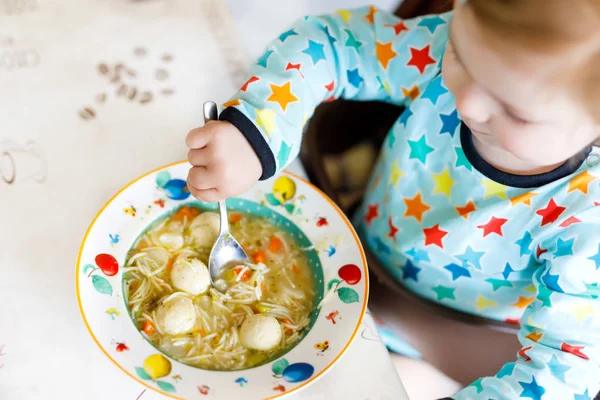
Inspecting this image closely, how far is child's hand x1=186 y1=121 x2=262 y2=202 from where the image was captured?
27.0 inches

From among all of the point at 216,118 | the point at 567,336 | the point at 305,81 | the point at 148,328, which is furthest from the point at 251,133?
the point at 567,336

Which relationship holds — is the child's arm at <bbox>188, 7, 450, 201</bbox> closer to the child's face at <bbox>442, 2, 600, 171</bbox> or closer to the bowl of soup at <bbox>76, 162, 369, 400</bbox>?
the bowl of soup at <bbox>76, 162, 369, 400</bbox>

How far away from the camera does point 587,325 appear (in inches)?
27.3

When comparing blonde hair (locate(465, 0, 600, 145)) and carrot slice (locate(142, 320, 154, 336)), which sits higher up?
blonde hair (locate(465, 0, 600, 145))

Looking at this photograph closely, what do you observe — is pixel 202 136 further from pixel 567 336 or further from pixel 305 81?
pixel 567 336

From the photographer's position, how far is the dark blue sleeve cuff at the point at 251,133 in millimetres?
703

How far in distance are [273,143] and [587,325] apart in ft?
1.51

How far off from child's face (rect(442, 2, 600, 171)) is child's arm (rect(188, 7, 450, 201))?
9.0 inches

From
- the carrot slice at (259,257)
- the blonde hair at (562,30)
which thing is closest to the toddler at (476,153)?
the blonde hair at (562,30)

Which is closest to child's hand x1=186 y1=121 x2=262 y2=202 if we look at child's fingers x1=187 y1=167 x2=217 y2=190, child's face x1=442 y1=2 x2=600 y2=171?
child's fingers x1=187 y1=167 x2=217 y2=190

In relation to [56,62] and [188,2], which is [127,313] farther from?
[188,2]

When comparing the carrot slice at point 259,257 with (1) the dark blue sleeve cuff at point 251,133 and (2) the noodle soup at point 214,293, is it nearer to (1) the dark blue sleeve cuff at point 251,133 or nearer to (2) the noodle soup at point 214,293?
(2) the noodle soup at point 214,293

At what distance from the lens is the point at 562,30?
Result: 489 millimetres

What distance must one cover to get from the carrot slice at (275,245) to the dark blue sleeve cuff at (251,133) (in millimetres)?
114
